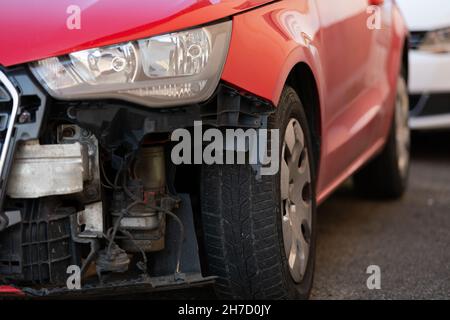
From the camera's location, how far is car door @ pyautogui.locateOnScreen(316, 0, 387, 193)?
3801 mm

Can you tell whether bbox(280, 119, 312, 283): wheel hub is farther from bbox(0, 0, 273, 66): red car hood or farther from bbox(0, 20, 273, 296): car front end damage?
bbox(0, 0, 273, 66): red car hood

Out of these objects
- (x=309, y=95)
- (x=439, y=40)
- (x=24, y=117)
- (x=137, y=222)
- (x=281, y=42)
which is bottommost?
(x=137, y=222)

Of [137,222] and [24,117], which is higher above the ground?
[24,117]

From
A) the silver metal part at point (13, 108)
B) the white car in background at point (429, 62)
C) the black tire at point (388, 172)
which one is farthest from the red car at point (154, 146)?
the white car in background at point (429, 62)

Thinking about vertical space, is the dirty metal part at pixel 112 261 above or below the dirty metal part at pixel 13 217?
below

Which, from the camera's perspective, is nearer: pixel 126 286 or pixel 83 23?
pixel 83 23

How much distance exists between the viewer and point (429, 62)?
21.6 feet

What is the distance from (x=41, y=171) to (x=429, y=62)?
452 cm

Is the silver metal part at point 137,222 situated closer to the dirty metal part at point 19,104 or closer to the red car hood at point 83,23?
the dirty metal part at point 19,104

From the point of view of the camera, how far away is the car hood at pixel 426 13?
6598mm

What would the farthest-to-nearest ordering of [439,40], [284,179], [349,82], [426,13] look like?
1. [426,13]
2. [439,40]
3. [349,82]
4. [284,179]

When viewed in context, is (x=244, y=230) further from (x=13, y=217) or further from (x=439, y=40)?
(x=439, y=40)

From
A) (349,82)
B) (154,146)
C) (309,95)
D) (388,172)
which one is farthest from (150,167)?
(388,172)

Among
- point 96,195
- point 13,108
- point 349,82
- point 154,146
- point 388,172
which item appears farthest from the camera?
point 388,172
